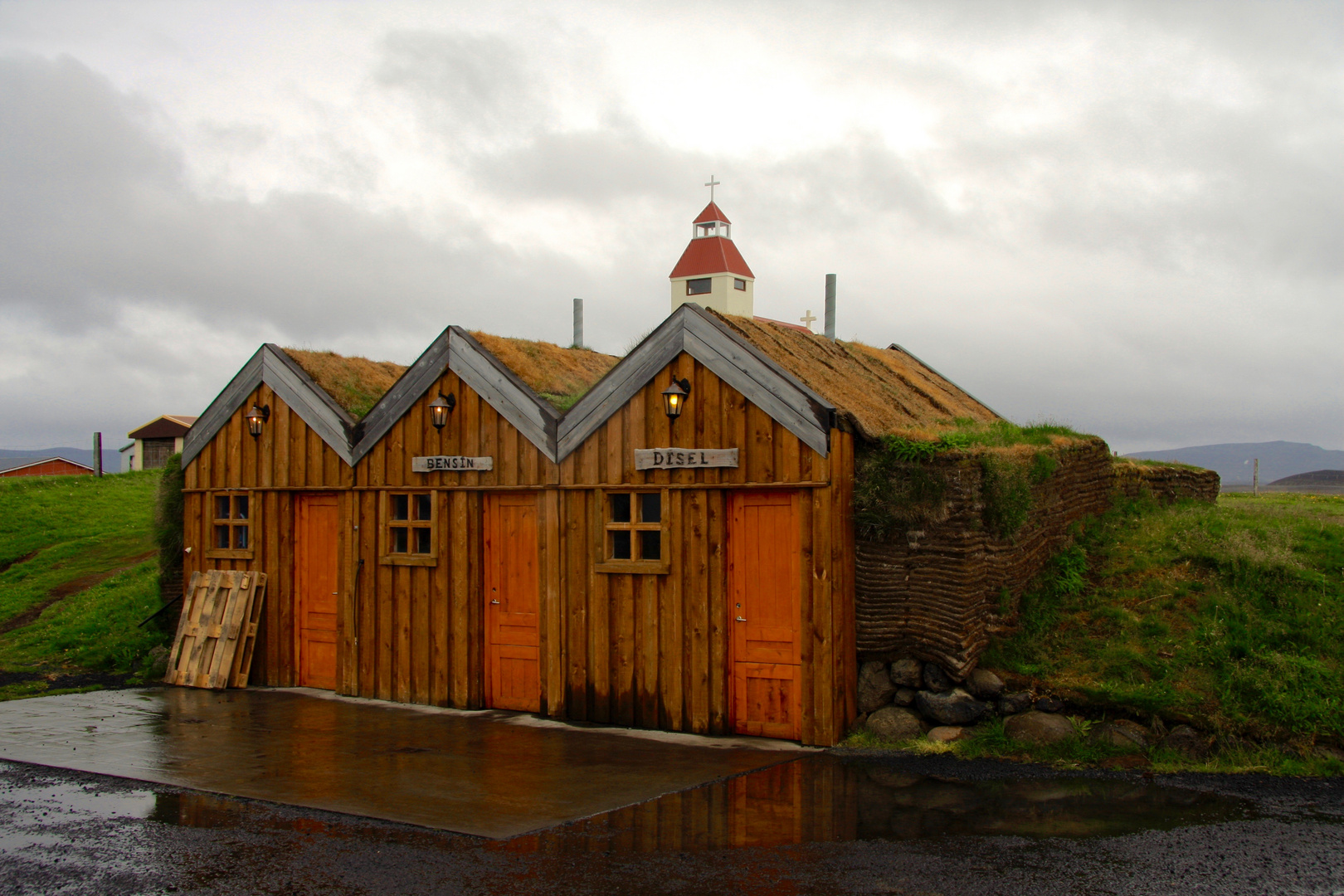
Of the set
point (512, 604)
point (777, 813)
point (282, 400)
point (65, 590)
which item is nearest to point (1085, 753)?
point (777, 813)

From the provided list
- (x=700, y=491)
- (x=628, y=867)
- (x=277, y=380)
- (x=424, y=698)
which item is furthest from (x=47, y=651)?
(x=628, y=867)

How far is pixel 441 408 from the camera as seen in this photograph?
12.4 meters

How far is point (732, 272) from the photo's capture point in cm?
4519

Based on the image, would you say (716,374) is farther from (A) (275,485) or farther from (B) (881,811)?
(A) (275,485)

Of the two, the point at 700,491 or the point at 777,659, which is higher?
the point at 700,491

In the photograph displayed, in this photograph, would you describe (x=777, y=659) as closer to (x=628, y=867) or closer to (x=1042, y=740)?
(x=1042, y=740)

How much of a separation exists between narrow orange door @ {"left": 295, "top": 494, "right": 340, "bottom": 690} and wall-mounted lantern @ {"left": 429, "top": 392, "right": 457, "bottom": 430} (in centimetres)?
224

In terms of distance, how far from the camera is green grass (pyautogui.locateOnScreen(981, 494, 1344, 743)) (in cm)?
905

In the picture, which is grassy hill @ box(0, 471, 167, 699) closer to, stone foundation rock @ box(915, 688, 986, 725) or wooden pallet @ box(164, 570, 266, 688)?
wooden pallet @ box(164, 570, 266, 688)

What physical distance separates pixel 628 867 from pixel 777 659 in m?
3.92

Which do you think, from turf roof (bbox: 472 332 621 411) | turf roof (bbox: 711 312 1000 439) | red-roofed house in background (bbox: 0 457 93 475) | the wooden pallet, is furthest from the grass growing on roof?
red-roofed house in background (bbox: 0 457 93 475)

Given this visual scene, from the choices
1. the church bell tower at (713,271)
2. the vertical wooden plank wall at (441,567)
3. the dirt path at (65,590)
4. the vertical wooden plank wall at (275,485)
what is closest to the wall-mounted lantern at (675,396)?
the vertical wooden plank wall at (441,567)

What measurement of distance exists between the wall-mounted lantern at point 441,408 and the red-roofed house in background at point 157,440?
34999mm

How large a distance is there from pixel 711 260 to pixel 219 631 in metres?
34.6
